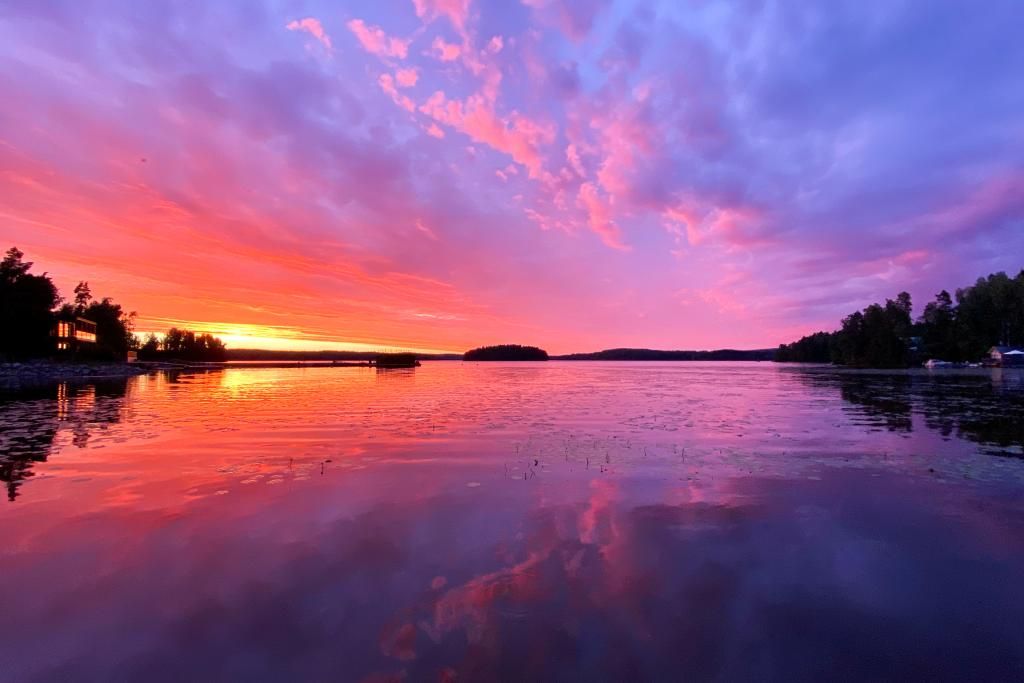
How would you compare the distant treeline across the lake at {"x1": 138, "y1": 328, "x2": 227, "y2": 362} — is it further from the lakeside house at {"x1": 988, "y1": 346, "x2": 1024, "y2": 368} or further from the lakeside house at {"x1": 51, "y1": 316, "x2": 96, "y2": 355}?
the lakeside house at {"x1": 988, "y1": 346, "x2": 1024, "y2": 368}

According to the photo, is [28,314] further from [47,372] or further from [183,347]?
[183,347]

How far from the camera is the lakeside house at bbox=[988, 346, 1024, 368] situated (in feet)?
416

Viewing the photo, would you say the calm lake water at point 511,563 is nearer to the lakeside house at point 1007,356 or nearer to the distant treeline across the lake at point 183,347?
the lakeside house at point 1007,356

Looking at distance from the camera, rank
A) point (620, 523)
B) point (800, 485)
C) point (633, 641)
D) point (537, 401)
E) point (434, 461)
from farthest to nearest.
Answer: point (537, 401)
point (434, 461)
point (800, 485)
point (620, 523)
point (633, 641)

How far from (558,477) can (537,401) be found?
2684 centimetres

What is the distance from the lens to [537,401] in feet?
138

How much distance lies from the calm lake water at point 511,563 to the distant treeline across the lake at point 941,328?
166m

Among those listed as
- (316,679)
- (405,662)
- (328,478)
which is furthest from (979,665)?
(328,478)

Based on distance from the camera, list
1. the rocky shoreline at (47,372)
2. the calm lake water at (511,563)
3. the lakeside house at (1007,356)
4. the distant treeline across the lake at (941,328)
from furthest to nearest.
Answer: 1. the distant treeline across the lake at (941,328)
2. the lakeside house at (1007,356)
3. the rocky shoreline at (47,372)
4. the calm lake water at (511,563)

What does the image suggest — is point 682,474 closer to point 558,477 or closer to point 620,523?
point 558,477

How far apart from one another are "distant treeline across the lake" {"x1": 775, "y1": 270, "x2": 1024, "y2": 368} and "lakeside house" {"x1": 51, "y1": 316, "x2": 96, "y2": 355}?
20970cm

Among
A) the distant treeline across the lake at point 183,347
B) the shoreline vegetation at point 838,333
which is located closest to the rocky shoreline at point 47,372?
the shoreline vegetation at point 838,333

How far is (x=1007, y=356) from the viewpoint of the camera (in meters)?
128

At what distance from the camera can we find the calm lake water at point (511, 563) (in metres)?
6.30
